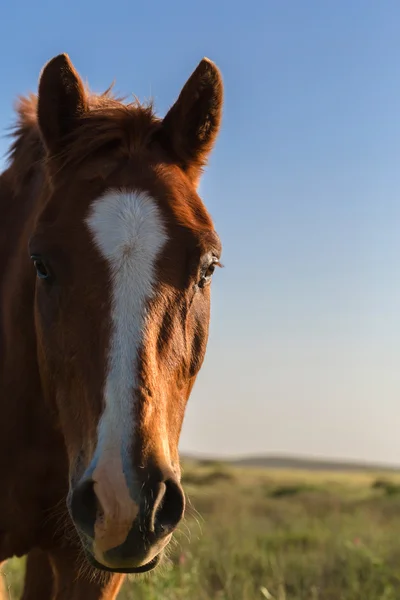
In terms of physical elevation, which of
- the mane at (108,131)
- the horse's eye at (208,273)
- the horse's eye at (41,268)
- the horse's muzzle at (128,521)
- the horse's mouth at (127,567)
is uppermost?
the mane at (108,131)

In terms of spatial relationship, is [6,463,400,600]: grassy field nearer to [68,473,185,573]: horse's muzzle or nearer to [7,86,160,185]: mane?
[68,473,185,573]: horse's muzzle

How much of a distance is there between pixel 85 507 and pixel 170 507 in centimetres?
29

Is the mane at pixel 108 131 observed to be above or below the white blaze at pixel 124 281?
above

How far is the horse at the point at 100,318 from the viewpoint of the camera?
2.63m

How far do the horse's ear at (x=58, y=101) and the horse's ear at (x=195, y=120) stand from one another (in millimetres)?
427

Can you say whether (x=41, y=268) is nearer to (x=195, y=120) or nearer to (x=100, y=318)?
(x=100, y=318)

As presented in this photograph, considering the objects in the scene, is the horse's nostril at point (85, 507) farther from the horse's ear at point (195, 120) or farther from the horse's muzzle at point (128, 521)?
the horse's ear at point (195, 120)

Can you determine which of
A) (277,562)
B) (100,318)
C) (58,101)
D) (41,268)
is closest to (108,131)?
(58,101)

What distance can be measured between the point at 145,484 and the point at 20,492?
157 centimetres

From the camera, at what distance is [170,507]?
266 cm

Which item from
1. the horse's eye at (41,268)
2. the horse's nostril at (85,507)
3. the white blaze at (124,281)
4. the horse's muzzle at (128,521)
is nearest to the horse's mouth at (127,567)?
the horse's muzzle at (128,521)

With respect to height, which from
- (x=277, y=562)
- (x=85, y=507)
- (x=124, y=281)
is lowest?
(x=277, y=562)

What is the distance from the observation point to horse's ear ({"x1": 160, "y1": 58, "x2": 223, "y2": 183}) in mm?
3771

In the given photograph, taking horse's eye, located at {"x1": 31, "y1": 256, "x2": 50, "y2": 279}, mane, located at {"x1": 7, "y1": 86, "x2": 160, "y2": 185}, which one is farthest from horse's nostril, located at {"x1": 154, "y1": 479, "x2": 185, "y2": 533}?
mane, located at {"x1": 7, "y1": 86, "x2": 160, "y2": 185}
